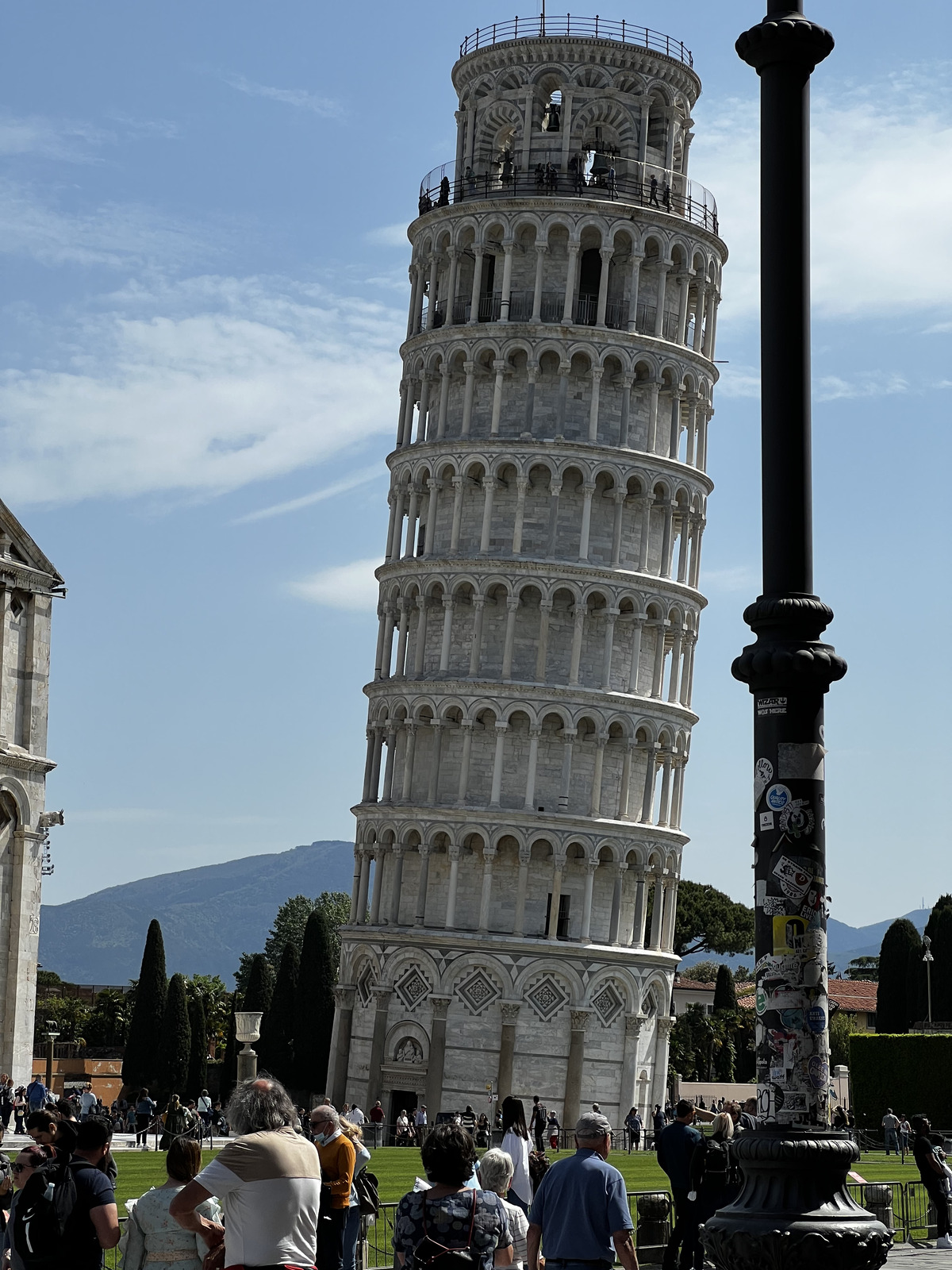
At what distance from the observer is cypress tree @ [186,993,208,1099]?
3228 inches

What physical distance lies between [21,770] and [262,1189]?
39.4 metres

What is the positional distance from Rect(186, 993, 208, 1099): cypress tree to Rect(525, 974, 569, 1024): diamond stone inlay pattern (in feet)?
67.9

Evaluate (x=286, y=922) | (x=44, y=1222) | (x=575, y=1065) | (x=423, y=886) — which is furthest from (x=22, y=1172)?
(x=286, y=922)

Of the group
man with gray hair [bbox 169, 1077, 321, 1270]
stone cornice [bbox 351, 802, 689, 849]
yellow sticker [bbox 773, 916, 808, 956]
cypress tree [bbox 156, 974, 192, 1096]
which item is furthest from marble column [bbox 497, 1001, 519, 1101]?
man with gray hair [bbox 169, 1077, 321, 1270]

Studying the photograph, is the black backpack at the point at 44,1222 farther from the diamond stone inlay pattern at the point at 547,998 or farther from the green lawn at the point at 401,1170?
the diamond stone inlay pattern at the point at 547,998

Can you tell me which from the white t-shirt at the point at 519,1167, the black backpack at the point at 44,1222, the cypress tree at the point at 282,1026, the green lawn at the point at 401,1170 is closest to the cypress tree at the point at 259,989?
the cypress tree at the point at 282,1026

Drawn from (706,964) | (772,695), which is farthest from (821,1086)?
(706,964)

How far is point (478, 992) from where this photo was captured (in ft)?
218

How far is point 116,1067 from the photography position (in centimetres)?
8956

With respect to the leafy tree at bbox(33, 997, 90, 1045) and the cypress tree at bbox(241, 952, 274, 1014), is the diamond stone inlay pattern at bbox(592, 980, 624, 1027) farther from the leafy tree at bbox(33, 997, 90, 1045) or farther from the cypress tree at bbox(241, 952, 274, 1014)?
the leafy tree at bbox(33, 997, 90, 1045)

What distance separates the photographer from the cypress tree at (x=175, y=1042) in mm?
79812

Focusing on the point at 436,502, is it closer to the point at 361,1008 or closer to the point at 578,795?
the point at 578,795

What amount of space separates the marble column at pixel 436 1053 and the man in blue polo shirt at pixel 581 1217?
2130 inches

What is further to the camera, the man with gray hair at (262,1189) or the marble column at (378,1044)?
the marble column at (378,1044)
